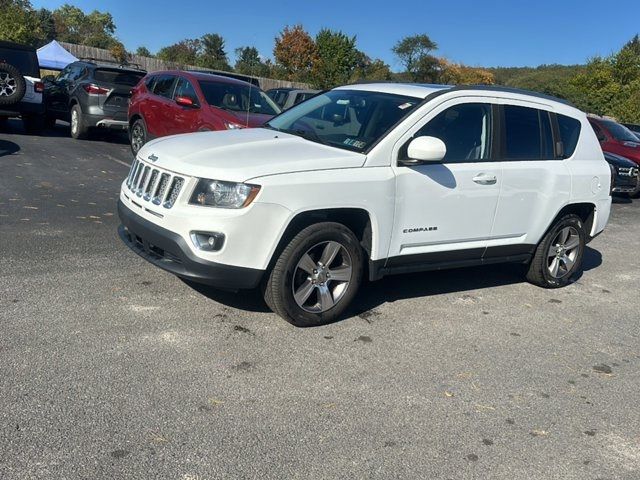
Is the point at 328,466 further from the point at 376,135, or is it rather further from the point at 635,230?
the point at 635,230

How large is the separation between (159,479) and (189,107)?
25.8ft

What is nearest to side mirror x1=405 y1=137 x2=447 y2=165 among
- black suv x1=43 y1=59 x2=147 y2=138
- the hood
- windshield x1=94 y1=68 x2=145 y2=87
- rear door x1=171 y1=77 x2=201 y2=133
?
the hood

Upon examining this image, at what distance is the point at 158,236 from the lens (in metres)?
4.30

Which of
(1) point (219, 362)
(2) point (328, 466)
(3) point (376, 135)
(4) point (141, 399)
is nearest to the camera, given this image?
(2) point (328, 466)

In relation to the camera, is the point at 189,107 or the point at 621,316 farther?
the point at 189,107

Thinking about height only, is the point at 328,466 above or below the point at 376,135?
below

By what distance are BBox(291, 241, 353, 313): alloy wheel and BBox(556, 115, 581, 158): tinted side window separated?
9.06 feet

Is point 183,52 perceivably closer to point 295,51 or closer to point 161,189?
point 295,51

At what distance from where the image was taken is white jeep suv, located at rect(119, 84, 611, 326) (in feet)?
13.6

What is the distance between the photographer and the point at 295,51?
62.4 meters

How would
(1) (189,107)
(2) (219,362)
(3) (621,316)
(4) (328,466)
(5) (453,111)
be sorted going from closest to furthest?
1. (4) (328,466)
2. (2) (219,362)
3. (5) (453,111)
4. (3) (621,316)
5. (1) (189,107)

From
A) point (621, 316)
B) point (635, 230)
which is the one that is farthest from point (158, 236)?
point (635, 230)

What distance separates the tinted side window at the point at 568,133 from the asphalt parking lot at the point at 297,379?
1419mm

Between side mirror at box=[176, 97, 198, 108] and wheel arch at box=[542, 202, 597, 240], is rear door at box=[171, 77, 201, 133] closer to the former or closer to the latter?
side mirror at box=[176, 97, 198, 108]
